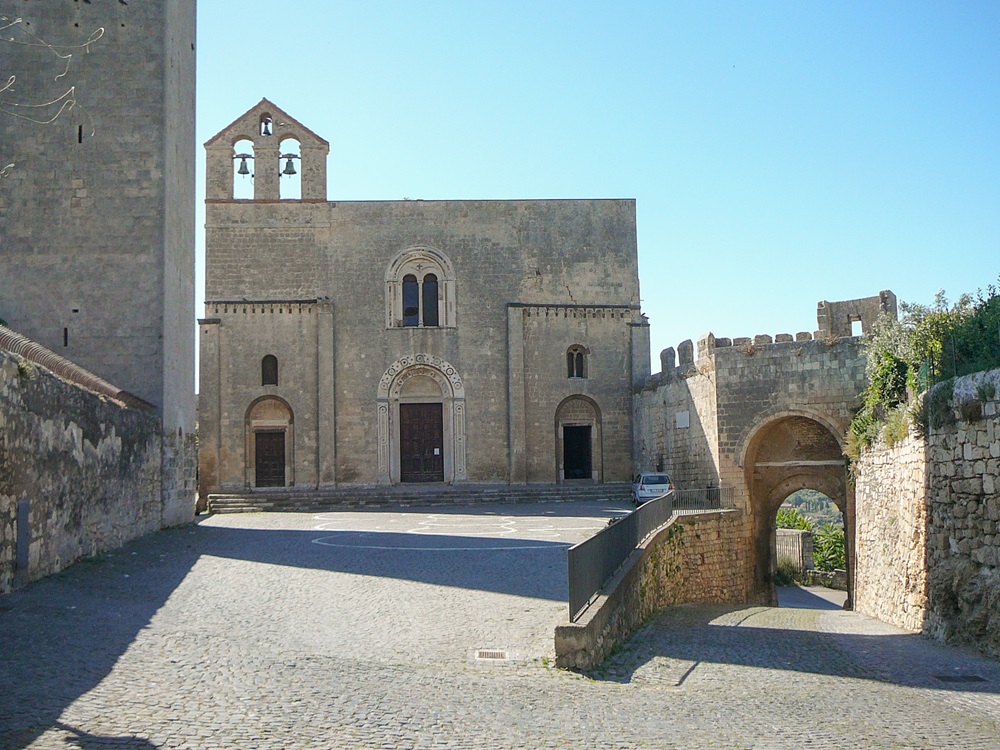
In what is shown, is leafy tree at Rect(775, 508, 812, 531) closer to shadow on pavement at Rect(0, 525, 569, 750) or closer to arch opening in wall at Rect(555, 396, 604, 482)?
arch opening in wall at Rect(555, 396, 604, 482)

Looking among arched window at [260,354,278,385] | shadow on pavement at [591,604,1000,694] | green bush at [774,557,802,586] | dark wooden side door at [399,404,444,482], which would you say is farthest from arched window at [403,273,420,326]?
shadow on pavement at [591,604,1000,694]

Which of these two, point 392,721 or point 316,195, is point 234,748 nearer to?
point 392,721

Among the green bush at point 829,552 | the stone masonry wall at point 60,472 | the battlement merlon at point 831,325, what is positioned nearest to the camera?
the stone masonry wall at point 60,472

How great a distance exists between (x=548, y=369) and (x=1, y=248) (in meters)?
16.9

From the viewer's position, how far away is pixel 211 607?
33.5ft

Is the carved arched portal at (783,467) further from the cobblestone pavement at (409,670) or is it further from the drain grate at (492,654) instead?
the drain grate at (492,654)

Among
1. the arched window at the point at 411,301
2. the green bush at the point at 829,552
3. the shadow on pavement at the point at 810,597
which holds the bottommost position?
the shadow on pavement at the point at 810,597

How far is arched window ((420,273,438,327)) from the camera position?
31047 mm

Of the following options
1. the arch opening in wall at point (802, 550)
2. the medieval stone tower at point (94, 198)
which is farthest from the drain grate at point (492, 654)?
the arch opening in wall at point (802, 550)

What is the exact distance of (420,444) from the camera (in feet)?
101

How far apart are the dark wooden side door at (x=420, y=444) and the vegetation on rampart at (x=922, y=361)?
46.3 ft

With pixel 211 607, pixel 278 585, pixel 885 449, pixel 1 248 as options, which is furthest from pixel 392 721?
pixel 1 248

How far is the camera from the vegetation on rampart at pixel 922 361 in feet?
44.1

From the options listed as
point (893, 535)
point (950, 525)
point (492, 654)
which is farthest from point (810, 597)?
point (492, 654)
